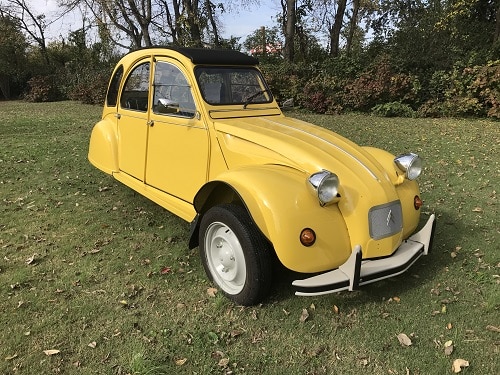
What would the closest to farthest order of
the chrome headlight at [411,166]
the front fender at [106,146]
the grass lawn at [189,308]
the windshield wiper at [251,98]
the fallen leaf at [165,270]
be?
the grass lawn at [189,308], the chrome headlight at [411,166], the fallen leaf at [165,270], the windshield wiper at [251,98], the front fender at [106,146]

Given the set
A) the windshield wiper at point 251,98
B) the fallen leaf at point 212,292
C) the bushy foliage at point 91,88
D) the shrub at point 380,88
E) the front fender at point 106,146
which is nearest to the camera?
the fallen leaf at point 212,292

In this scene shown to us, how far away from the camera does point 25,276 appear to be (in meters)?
3.93

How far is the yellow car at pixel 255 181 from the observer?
3061 mm

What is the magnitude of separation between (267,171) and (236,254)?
701 millimetres

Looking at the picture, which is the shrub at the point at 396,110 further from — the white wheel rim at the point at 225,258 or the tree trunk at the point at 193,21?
the white wheel rim at the point at 225,258

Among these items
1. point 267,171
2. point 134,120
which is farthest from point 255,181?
point 134,120

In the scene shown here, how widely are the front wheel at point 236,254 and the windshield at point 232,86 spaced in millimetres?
1393

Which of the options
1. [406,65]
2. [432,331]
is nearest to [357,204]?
[432,331]

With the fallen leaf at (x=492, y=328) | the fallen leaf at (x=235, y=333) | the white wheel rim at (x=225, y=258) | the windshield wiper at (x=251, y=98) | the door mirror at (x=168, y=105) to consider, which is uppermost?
the windshield wiper at (x=251, y=98)

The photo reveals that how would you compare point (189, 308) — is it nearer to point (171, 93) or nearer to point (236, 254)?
point (236, 254)

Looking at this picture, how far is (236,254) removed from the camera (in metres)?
3.36

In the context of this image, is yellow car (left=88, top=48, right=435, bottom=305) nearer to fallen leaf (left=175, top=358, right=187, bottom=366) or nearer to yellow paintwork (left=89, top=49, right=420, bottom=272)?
yellow paintwork (left=89, top=49, right=420, bottom=272)

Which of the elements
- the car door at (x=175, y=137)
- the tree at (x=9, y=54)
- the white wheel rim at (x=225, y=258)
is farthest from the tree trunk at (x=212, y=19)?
the white wheel rim at (x=225, y=258)

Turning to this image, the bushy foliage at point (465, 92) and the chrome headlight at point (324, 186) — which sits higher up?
the bushy foliage at point (465, 92)
